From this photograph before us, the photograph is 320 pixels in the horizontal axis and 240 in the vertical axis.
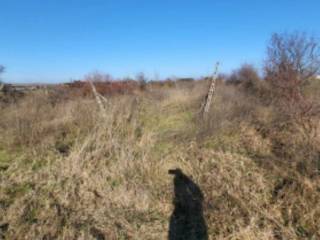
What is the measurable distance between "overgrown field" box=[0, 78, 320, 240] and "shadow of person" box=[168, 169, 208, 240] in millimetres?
93

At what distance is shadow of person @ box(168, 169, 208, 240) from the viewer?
396 cm

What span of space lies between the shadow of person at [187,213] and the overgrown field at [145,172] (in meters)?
0.09

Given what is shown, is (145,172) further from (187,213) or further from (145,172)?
(187,213)

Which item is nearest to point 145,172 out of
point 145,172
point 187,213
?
point 145,172

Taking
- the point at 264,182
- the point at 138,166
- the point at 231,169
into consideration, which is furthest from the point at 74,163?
the point at 264,182

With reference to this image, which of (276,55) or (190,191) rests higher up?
(276,55)

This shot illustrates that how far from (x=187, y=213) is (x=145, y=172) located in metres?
1.26

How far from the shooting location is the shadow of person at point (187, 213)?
3.96 m

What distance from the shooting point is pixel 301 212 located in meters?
4.20

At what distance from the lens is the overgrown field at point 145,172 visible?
4027 millimetres

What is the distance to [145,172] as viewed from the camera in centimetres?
541

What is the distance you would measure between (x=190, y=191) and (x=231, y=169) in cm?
95

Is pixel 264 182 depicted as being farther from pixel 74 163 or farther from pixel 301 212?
pixel 74 163

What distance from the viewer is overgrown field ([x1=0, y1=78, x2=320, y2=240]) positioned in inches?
159
